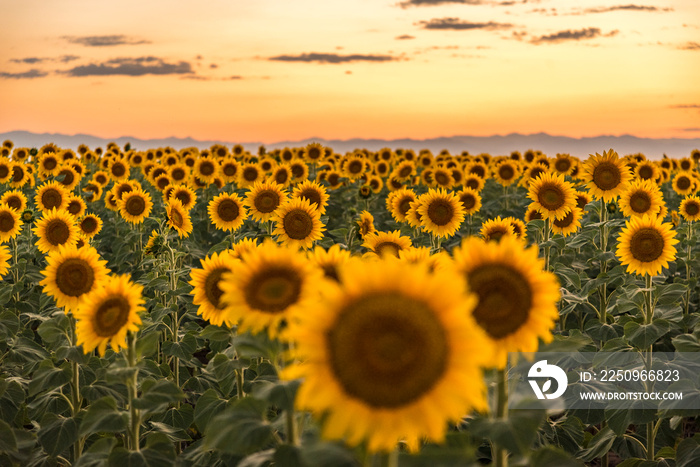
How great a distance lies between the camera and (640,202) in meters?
9.19

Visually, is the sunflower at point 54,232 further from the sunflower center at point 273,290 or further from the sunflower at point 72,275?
the sunflower center at point 273,290

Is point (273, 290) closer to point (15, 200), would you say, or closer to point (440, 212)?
point (440, 212)

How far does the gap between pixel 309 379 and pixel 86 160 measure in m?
25.9

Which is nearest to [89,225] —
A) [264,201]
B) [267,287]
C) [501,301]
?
[264,201]

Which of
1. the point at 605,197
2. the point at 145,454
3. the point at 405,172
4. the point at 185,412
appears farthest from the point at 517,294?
the point at 405,172

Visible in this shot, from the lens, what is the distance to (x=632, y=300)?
6246 millimetres

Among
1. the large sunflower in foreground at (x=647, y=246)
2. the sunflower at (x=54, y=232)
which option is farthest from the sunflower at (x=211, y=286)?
the sunflower at (x=54, y=232)

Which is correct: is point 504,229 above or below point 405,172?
below

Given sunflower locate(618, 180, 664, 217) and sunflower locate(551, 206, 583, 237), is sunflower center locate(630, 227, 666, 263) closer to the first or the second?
sunflower locate(618, 180, 664, 217)

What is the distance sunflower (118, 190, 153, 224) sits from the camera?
12.1 metres

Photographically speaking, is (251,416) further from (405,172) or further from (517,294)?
(405,172)

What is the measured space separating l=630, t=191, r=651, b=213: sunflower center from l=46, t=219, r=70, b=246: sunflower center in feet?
26.2

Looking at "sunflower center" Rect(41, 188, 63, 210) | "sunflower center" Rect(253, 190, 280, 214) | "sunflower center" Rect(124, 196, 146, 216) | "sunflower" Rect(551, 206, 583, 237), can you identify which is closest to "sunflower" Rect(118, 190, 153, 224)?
"sunflower center" Rect(124, 196, 146, 216)

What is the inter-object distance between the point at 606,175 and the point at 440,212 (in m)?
2.47
